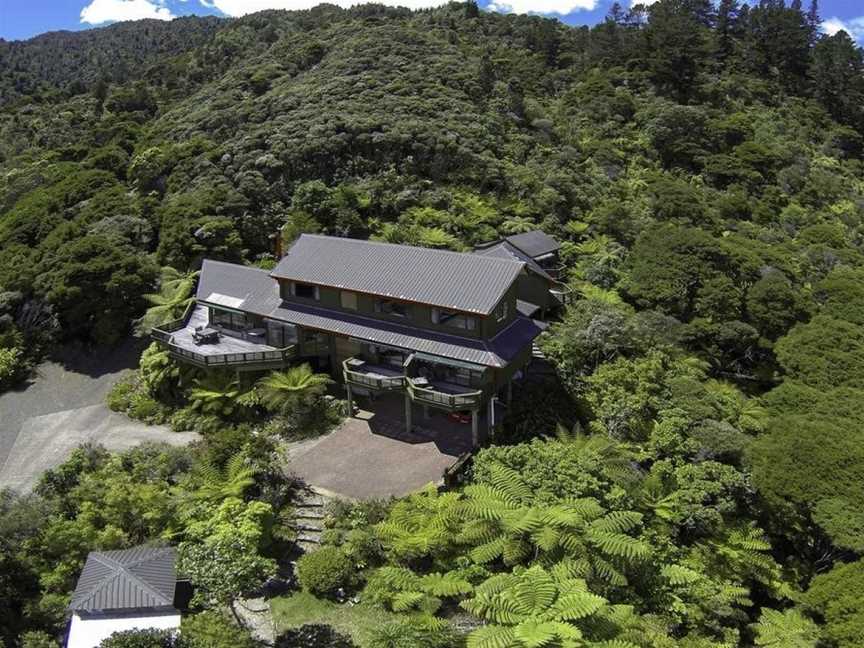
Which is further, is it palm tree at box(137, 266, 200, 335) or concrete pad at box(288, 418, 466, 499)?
palm tree at box(137, 266, 200, 335)

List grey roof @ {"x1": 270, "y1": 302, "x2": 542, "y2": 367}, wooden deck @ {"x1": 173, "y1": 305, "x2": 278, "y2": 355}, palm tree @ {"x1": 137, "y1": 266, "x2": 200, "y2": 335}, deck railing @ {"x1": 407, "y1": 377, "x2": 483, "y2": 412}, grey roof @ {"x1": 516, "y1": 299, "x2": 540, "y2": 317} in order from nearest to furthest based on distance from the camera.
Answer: deck railing @ {"x1": 407, "y1": 377, "x2": 483, "y2": 412}
grey roof @ {"x1": 270, "y1": 302, "x2": 542, "y2": 367}
wooden deck @ {"x1": 173, "y1": 305, "x2": 278, "y2": 355}
grey roof @ {"x1": 516, "y1": 299, "x2": 540, "y2": 317}
palm tree @ {"x1": 137, "y1": 266, "x2": 200, "y2": 335}

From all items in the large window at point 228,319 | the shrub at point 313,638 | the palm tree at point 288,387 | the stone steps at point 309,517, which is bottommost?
the shrub at point 313,638

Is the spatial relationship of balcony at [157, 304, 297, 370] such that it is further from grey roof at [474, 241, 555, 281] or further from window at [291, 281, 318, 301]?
grey roof at [474, 241, 555, 281]

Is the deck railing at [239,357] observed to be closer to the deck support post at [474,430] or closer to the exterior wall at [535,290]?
the deck support post at [474,430]

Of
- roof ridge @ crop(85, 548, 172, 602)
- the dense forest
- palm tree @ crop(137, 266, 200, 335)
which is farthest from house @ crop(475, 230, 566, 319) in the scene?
roof ridge @ crop(85, 548, 172, 602)

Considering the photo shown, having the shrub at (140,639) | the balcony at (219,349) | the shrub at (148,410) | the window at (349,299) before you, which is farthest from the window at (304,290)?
the shrub at (140,639)

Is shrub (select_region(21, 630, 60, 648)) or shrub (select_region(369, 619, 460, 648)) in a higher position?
shrub (select_region(369, 619, 460, 648))
